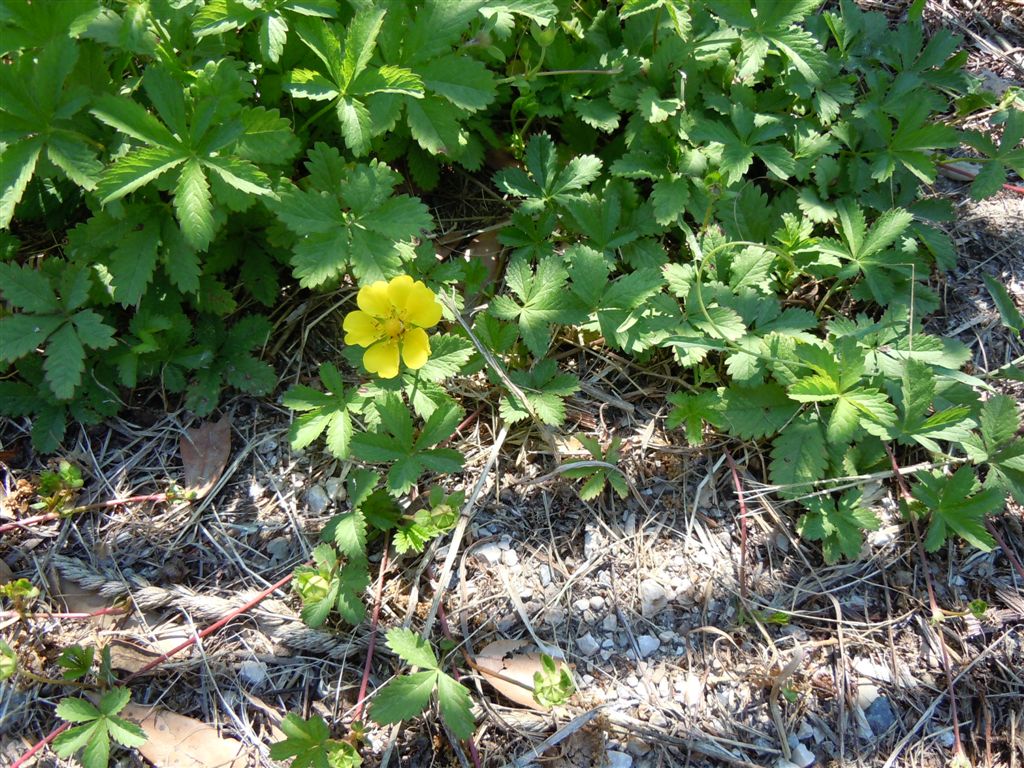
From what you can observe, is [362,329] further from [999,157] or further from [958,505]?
[999,157]

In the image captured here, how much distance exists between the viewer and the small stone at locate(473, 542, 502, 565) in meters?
2.24

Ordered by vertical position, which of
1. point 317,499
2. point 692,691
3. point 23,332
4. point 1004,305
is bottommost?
point 317,499

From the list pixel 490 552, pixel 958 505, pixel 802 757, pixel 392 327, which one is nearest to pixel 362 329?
pixel 392 327

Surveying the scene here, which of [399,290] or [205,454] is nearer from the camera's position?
[399,290]

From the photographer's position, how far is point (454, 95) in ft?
7.14

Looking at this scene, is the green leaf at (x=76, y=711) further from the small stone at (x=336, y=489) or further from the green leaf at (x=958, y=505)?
the green leaf at (x=958, y=505)

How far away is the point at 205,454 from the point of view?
2377 mm

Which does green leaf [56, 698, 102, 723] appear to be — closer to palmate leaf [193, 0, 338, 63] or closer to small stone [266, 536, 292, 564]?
small stone [266, 536, 292, 564]

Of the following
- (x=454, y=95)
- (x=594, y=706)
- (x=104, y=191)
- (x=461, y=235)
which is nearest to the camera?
(x=104, y=191)

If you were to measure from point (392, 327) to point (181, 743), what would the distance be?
3.92 feet

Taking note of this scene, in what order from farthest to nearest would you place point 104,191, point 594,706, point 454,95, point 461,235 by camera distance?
point 461,235
point 454,95
point 594,706
point 104,191

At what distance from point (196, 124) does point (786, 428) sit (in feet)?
5.91

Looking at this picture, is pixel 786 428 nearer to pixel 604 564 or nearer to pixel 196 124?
pixel 604 564

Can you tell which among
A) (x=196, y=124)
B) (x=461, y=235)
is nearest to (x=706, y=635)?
(x=461, y=235)
